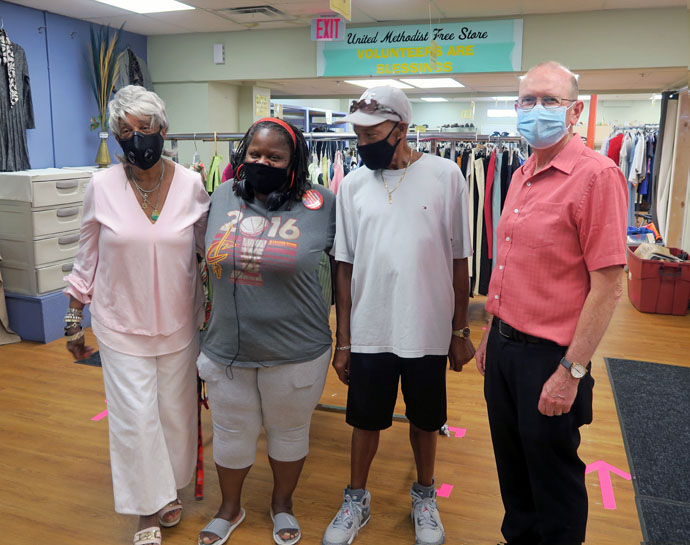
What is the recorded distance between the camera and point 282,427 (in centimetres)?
219

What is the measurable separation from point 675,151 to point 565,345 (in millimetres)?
5932

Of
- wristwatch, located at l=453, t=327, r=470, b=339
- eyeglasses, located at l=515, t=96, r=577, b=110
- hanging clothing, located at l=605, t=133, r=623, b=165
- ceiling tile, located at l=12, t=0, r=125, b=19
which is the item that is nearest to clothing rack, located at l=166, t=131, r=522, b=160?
wristwatch, located at l=453, t=327, r=470, b=339

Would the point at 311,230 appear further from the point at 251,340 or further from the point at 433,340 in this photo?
the point at 433,340

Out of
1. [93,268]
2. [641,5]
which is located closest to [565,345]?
[93,268]

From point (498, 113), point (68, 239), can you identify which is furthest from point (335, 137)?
point (498, 113)

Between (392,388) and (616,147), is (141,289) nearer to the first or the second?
(392,388)

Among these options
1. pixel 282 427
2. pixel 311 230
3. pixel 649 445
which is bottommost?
pixel 649 445

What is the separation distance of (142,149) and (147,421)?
94cm

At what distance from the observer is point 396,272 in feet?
6.65

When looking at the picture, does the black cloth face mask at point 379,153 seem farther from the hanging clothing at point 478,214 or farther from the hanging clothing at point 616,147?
the hanging clothing at point 616,147

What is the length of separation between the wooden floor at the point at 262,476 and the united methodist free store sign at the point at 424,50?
328 cm

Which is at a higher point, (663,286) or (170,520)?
(663,286)

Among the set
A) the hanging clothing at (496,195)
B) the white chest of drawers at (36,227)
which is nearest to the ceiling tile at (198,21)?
the white chest of drawers at (36,227)

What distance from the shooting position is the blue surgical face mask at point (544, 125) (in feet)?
5.58
